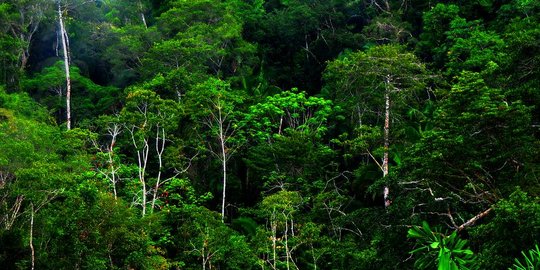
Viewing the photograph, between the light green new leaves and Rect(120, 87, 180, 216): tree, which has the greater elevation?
Rect(120, 87, 180, 216): tree

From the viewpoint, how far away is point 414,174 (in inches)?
374

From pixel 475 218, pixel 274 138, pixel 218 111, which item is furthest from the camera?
pixel 218 111

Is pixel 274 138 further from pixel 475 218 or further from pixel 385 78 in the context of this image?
pixel 475 218

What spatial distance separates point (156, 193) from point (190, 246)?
2575 millimetres

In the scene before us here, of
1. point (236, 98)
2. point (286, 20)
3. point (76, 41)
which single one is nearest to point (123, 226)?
point (236, 98)

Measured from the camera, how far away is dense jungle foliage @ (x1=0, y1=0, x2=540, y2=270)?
880 cm

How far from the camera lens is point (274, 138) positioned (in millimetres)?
20016

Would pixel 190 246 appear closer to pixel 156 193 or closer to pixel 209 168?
pixel 156 193

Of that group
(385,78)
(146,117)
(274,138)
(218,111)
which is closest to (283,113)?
(274,138)

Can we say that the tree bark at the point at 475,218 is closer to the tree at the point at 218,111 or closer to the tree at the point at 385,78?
the tree at the point at 385,78

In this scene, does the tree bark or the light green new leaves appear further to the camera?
the light green new leaves

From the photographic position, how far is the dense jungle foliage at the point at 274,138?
8.80 metres

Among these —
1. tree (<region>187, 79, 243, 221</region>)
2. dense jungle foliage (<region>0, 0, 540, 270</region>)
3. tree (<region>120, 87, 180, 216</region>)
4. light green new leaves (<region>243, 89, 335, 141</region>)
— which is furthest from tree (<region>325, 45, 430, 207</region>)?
tree (<region>120, 87, 180, 216</region>)

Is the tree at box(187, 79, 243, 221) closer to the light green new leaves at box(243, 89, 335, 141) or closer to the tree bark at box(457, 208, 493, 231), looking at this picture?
the light green new leaves at box(243, 89, 335, 141)
